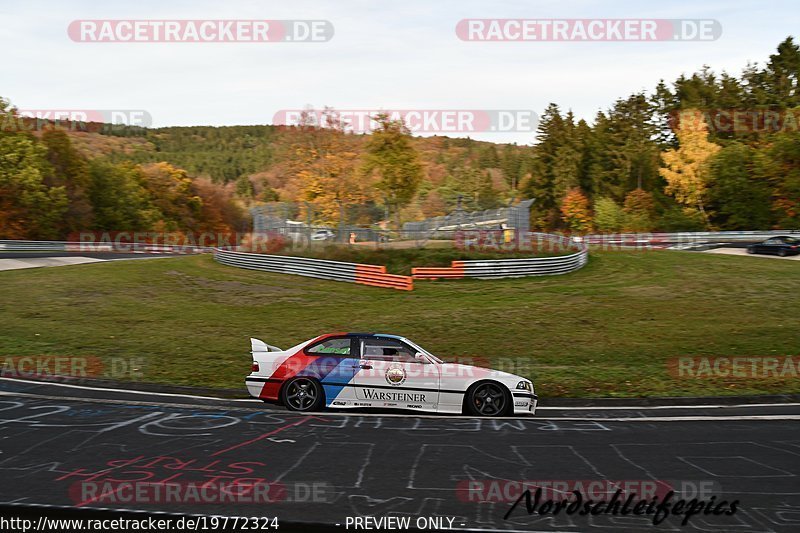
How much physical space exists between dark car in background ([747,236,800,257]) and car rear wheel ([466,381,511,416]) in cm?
3713

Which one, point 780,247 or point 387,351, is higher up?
point 780,247

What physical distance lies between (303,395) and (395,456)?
3.03 metres

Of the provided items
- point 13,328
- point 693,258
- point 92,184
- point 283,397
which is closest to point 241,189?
point 92,184

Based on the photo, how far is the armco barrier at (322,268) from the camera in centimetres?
2886

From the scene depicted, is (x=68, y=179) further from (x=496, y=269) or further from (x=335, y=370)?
(x=335, y=370)

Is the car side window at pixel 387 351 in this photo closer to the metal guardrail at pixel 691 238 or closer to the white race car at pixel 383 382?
the white race car at pixel 383 382

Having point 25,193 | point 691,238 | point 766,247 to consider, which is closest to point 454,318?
point 766,247

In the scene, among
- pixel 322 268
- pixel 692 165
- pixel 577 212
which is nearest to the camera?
pixel 322 268

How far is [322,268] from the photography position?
3122cm

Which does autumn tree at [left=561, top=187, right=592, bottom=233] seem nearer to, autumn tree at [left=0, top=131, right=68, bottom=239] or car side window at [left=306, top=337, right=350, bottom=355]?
autumn tree at [left=0, top=131, right=68, bottom=239]

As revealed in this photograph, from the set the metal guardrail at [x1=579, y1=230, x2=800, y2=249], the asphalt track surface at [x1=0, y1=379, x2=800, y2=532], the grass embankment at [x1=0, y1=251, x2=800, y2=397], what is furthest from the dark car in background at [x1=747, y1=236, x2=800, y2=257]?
the asphalt track surface at [x1=0, y1=379, x2=800, y2=532]

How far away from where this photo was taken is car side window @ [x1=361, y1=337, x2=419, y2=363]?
11125mm

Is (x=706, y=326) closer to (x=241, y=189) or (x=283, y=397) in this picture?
(x=283, y=397)

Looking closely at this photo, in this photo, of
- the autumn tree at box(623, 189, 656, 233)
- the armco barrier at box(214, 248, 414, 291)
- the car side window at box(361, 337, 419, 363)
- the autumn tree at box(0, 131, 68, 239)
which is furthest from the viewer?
the autumn tree at box(623, 189, 656, 233)
